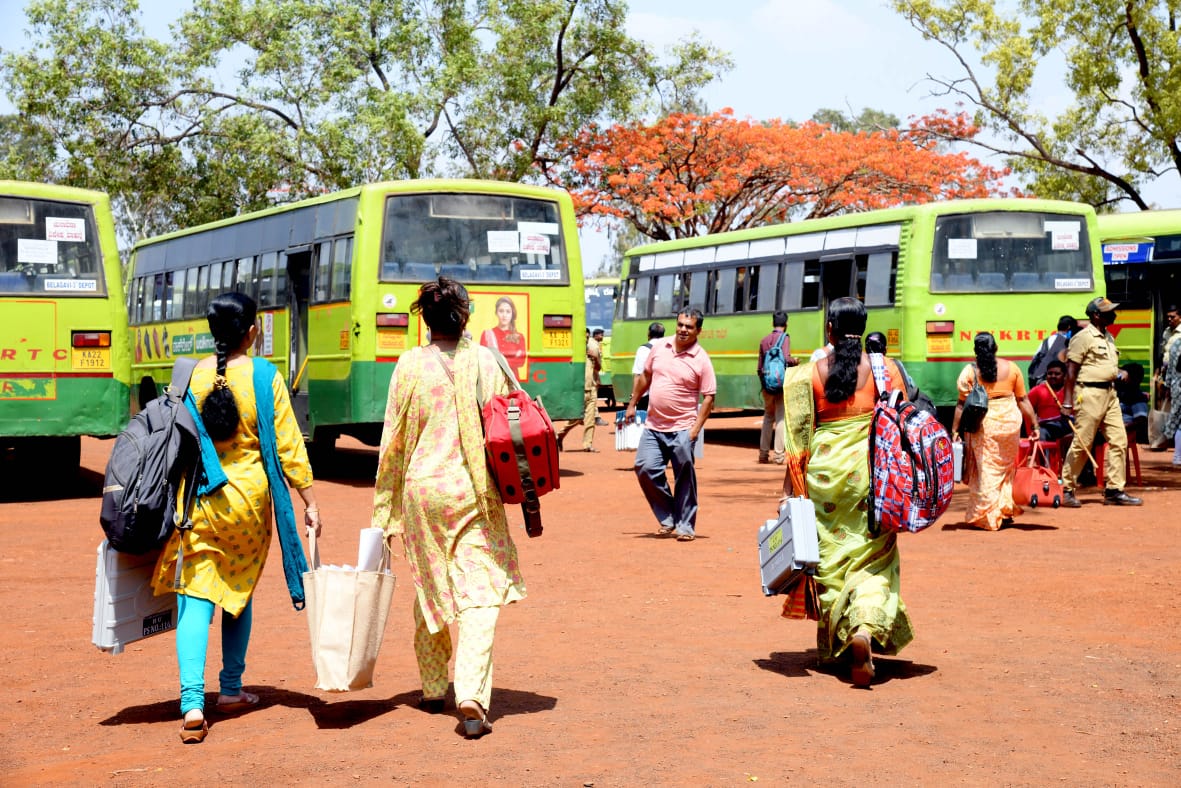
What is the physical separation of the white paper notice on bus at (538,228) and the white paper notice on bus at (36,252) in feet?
15.5

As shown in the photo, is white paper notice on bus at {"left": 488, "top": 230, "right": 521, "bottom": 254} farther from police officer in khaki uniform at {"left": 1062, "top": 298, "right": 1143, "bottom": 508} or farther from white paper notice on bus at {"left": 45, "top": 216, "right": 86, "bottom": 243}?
police officer in khaki uniform at {"left": 1062, "top": 298, "right": 1143, "bottom": 508}

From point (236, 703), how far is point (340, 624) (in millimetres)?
744

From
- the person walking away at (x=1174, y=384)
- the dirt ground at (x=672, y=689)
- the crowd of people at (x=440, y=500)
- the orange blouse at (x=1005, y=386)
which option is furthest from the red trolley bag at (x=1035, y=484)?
the crowd of people at (x=440, y=500)

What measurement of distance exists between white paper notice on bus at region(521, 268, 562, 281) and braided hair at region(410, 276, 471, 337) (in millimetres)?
10804

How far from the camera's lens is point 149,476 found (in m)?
5.51

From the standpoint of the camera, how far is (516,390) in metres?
5.85

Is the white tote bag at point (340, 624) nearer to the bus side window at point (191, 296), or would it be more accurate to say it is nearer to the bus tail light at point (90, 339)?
the bus tail light at point (90, 339)

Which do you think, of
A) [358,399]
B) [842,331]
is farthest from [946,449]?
[358,399]

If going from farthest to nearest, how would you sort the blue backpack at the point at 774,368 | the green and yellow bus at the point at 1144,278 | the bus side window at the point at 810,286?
the green and yellow bus at the point at 1144,278 → the bus side window at the point at 810,286 → the blue backpack at the point at 774,368

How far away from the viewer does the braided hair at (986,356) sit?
38.2 feet

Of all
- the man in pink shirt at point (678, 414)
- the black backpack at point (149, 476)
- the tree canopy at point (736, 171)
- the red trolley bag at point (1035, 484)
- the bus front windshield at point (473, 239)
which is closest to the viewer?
the black backpack at point (149, 476)

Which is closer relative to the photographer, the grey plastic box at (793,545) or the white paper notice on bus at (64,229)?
the grey plastic box at (793,545)

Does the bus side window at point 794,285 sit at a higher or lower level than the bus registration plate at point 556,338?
higher

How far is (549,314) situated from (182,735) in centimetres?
1143
